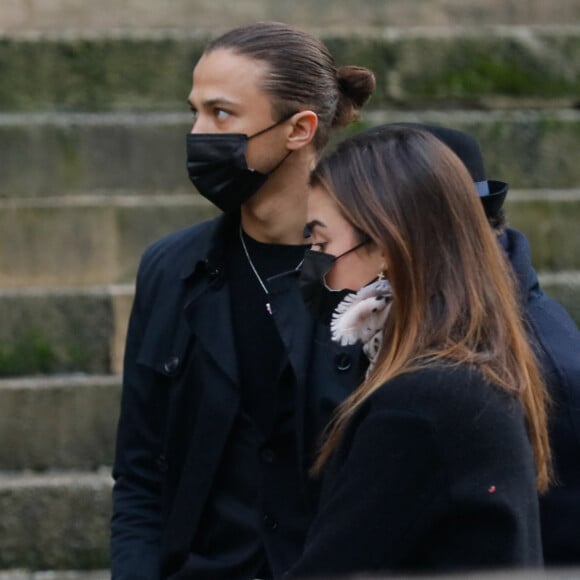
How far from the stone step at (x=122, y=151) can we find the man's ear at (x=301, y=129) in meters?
1.95

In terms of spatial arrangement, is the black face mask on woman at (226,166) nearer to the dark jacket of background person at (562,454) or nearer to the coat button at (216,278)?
the coat button at (216,278)

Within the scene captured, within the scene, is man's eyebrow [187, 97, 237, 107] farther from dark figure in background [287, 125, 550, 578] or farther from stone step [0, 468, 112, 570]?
stone step [0, 468, 112, 570]

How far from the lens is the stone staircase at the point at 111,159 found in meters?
4.63

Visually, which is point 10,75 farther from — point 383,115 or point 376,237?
point 376,237

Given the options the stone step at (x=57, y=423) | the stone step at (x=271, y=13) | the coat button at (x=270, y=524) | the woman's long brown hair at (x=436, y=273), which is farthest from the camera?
the stone step at (x=271, y=13)

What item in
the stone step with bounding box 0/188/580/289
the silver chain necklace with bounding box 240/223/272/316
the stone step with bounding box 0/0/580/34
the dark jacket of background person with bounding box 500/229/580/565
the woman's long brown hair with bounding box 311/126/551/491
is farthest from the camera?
the stone step with bounding box 0/0/580/34

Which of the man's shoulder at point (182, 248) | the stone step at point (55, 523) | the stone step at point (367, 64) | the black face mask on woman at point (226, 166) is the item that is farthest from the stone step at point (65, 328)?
the black face mask on woman at point (226, 166)

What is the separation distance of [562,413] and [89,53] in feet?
11.3

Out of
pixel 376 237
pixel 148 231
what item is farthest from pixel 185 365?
pixel 148 231

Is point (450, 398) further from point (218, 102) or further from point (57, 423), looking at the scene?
point (57, 423)

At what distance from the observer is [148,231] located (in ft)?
16.4

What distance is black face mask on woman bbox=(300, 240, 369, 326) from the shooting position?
2.51 metres

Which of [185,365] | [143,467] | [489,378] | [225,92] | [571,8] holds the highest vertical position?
[571,8]

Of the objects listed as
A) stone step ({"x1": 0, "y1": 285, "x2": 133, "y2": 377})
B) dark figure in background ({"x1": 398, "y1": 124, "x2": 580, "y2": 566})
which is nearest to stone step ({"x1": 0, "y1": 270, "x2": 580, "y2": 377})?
stone step ({"x1": 0, "y1": 285, "x2": 133, "y2": 377})
